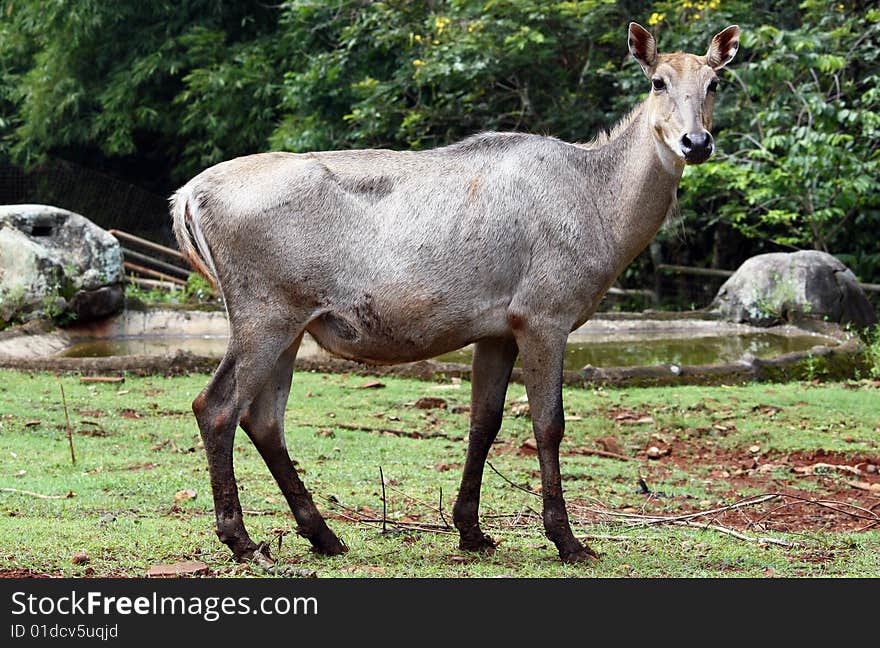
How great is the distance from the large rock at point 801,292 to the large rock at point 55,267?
26.8 ft

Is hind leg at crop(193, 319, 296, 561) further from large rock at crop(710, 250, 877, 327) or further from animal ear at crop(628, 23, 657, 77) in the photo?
large rock at crop(710, 250, 877, 327)

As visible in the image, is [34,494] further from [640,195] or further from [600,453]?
[600,453]

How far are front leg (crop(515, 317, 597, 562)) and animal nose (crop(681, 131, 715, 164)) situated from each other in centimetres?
101

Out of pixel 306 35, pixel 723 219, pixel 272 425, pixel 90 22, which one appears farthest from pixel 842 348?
pixel 90 22

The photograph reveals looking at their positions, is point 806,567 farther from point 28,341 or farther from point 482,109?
point 482,109

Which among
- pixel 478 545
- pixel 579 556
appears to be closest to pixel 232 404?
pixel 478 545

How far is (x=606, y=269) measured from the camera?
575 cm

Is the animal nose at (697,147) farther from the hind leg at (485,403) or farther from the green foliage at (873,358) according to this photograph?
the green foliage at (873,358)

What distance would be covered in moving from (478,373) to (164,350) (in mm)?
8493

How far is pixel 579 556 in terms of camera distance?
5.54m

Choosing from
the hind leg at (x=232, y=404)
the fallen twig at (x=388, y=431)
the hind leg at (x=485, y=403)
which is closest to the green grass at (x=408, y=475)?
the fallen twig at (x=388, y=431)

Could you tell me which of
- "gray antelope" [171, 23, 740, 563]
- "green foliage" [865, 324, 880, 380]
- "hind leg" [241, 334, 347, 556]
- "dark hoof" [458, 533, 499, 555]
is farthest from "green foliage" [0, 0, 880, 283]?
"hind leg" [241, 334, 347, 556]

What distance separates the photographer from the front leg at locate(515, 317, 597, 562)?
554 centimetres

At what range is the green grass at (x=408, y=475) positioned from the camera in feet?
18.2
